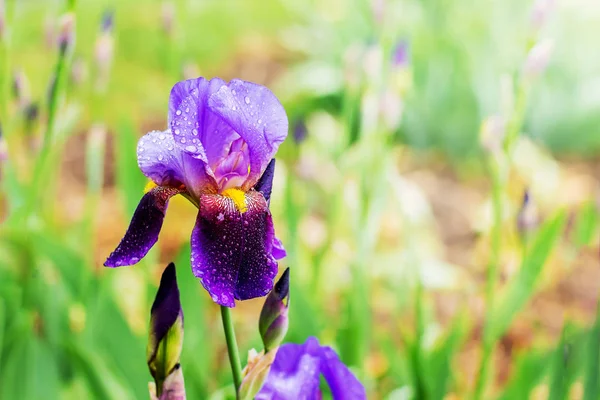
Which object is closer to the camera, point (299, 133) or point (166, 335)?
point (166, 335)

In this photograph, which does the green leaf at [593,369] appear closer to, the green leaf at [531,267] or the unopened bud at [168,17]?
the green leaf at [531,267]

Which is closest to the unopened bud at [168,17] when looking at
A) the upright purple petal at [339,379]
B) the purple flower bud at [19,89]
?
the purple flower bud at [19,89]

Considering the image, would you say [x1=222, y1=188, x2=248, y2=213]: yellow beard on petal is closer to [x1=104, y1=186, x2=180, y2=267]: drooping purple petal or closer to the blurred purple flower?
[x1=104, y1=186, x2=180, y2=267]: drooping purple petal

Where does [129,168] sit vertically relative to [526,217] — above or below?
above

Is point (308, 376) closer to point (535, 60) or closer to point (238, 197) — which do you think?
point (238, 197)

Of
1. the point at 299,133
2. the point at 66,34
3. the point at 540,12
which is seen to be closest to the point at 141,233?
the point at 66,34

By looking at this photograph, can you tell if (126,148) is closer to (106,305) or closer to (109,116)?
(106,305)
